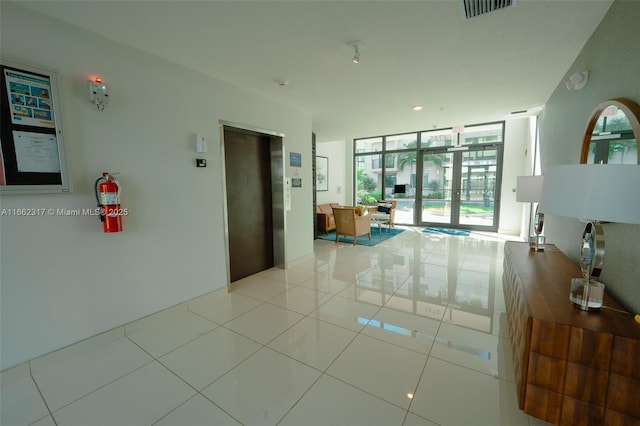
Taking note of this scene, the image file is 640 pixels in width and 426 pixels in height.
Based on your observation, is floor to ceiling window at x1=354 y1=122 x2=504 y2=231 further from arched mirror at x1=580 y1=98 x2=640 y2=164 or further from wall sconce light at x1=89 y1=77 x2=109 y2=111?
wall sconce light at x1=89 y1=77 x2=109 y2=111

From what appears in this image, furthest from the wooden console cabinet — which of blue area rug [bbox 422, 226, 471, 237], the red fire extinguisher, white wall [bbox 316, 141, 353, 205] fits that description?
white wall [bbox 316, 141, 353, 205]

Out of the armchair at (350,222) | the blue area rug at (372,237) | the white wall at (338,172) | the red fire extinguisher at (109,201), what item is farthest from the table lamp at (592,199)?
the white wall at (338,172)

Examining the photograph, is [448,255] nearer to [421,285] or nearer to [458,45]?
[421,285]

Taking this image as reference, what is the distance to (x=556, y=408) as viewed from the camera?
1307mm

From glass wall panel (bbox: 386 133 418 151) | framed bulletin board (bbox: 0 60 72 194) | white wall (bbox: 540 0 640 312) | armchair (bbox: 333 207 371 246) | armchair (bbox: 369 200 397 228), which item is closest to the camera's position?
white wall (bbox: 540 0 640 312)

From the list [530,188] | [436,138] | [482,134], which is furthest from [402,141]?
[530,188]

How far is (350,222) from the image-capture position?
18.8ft

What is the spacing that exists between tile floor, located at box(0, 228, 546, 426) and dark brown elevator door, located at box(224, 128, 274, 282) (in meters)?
0.72

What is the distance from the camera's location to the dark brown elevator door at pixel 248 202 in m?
3.55

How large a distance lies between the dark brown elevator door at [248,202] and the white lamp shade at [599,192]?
3.33m

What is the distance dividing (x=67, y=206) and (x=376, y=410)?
2.70 metres

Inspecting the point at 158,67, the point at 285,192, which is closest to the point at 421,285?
the point at 285,192

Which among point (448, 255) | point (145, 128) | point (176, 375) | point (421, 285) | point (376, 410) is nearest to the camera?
point (376, 410)

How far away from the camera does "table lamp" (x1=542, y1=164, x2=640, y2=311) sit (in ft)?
3.66
